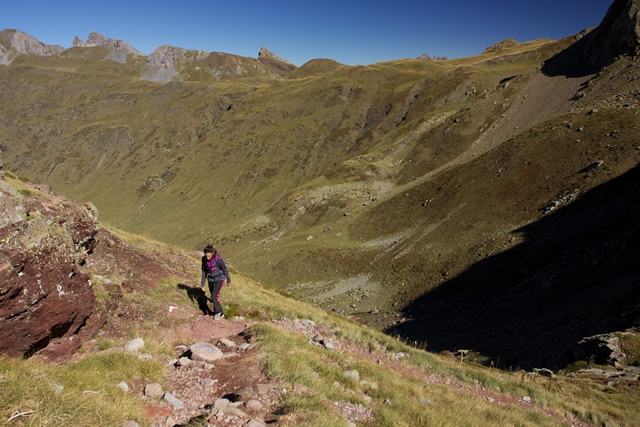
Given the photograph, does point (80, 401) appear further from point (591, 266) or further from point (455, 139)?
point (455, 139)

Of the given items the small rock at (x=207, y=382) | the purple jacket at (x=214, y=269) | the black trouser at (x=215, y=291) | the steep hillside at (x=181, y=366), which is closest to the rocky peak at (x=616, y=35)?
the steep hillside at (x=181, y=366)

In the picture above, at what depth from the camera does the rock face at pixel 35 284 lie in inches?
300

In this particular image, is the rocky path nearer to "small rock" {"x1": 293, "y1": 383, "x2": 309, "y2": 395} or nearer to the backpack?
"small rock" {"x1": 293, "y1": 383, "x2": 309, "y2": 395}

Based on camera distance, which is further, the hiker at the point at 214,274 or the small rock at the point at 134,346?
the hiker at the point at 214,274

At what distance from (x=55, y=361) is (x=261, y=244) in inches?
3280

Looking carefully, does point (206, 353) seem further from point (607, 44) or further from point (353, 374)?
point (607, 44)

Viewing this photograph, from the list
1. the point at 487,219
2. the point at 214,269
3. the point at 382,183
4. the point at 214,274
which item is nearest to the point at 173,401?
the point at 214,274

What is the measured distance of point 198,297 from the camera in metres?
15.2

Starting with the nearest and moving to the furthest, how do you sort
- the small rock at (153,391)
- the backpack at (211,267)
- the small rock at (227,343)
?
the small rock at (153,391)
the small rock at (227,343)
the backpack at (211,267)

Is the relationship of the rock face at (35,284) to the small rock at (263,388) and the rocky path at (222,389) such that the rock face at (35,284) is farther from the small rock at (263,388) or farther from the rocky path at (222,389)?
the small rock at (263,388)

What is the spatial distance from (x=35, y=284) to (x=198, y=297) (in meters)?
7.45

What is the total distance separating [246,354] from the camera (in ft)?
32.0

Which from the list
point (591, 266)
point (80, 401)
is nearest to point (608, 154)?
point (591, 266)

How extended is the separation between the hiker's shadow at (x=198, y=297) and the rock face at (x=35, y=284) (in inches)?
184
